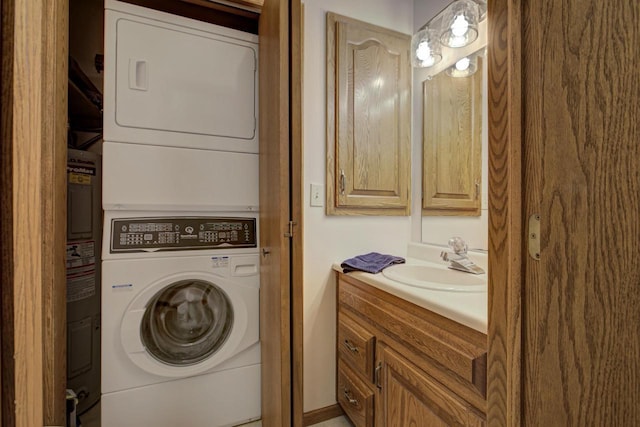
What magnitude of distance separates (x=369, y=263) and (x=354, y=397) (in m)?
0.66

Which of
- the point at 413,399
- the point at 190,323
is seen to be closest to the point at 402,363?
the point at 413,399

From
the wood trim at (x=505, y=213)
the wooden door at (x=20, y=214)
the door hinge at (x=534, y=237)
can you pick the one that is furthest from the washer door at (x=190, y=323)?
the door hinge at (x=534, y=237)

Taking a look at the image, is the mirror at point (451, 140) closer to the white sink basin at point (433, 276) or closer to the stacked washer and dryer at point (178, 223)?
the white sink basin at point (433, 276)

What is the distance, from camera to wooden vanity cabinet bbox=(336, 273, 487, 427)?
733 millimetres

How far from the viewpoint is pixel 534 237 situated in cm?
45

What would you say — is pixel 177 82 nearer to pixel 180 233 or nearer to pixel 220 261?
pixel 180 233

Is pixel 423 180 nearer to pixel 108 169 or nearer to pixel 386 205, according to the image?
pixel 386 205

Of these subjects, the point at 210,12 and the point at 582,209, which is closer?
the point at 582,209

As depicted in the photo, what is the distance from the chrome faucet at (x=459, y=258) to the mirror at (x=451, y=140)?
13 centimetres

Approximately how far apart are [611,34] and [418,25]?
1.62 meters

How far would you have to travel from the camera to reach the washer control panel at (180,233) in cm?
120

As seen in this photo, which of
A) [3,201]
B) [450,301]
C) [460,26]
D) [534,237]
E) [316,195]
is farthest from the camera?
[316,195]

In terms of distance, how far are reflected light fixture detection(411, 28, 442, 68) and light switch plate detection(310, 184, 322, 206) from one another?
995 mm

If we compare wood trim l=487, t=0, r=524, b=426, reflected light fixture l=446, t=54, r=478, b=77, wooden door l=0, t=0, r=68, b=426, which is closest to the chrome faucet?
wood trim l=487, t=0, r=524, b=426
